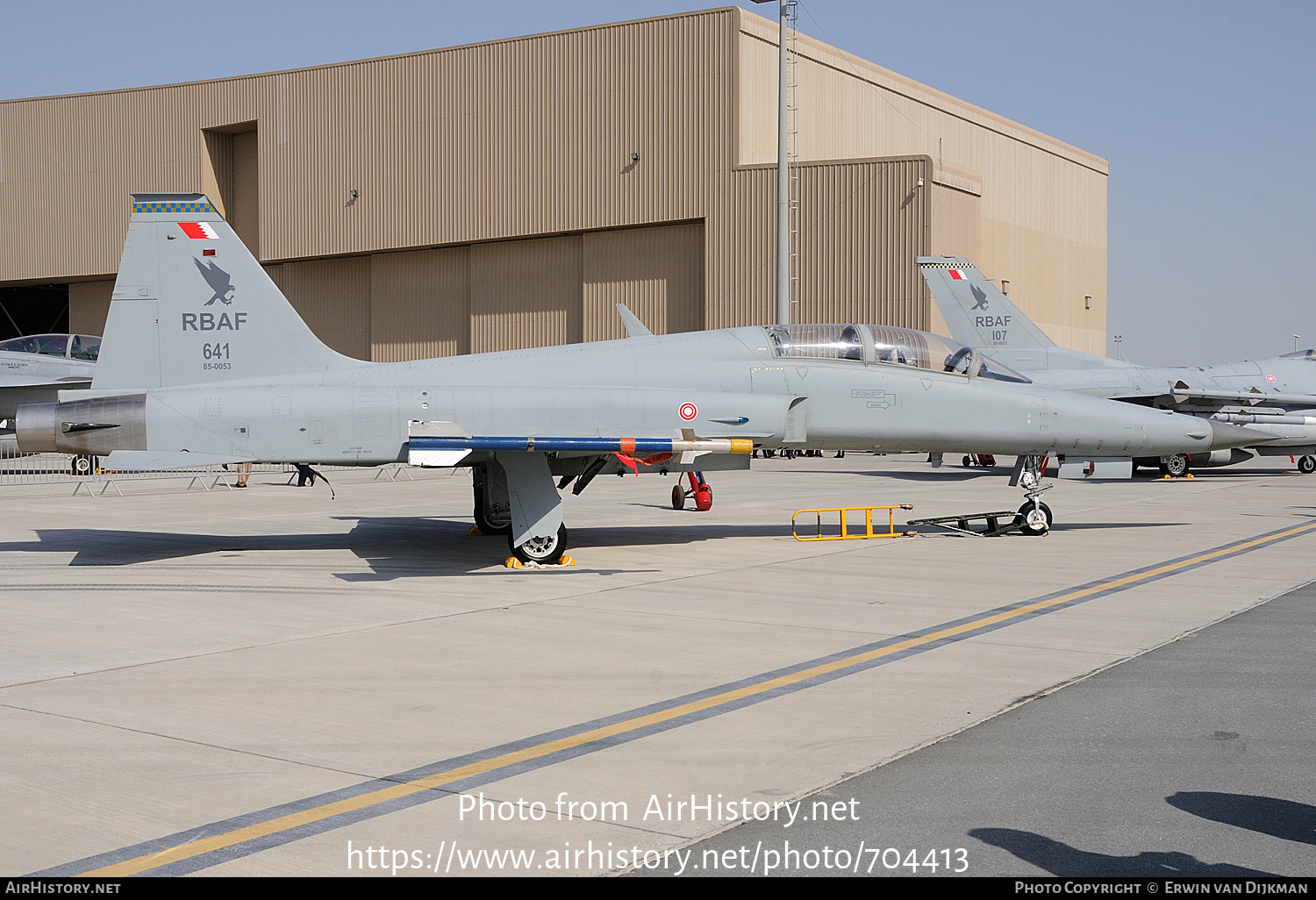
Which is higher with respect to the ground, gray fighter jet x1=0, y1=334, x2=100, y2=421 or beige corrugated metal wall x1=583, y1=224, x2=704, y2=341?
beige corrugated metal wall x1=583, y1=224, x2=704, y2=341

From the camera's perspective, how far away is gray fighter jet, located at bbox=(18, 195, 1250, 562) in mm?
12195

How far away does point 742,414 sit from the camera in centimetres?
1310

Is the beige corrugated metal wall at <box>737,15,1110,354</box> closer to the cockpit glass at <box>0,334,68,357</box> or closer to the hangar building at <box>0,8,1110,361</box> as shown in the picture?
the hangar building at <box>0,8,1110,361</box>

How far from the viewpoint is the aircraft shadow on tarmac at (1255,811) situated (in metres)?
4.46

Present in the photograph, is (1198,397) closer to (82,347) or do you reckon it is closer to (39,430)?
(39,430)

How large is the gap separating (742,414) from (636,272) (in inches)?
1277

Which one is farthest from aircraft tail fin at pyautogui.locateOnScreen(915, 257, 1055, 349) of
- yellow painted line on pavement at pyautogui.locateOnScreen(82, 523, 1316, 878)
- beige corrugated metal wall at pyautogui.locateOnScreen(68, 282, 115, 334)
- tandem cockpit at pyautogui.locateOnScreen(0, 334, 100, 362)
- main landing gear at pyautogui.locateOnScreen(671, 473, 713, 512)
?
beige corrugated metal wall at pyautogui.locateOnScreen(68, 282, 115, 334)

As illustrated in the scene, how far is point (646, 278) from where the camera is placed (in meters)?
44.8

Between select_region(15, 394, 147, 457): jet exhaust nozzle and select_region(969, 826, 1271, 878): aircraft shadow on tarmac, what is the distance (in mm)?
10419

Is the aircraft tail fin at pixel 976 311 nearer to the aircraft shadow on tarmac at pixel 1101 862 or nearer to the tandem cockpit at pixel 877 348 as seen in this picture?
the tandem cockpit at pixel 877 348

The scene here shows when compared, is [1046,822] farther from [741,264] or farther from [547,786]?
[741,264]

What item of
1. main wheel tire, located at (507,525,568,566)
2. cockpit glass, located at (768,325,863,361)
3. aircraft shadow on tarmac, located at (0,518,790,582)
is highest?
cockpit glass, located at (768,325,863,361)

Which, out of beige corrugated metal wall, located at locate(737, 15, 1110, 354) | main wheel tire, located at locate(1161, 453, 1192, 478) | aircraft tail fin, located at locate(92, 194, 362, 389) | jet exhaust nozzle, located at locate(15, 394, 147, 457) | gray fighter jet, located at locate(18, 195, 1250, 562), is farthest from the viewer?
beige corrugated metal wall, located at locate(737, 15, 1110, 354)
